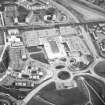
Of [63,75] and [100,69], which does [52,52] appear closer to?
[63,75]

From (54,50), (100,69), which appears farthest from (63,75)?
(100,69)

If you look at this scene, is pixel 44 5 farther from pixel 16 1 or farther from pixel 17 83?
pixel 17 83

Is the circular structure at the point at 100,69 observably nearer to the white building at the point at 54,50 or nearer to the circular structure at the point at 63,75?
the circular structure at the point at 63,75

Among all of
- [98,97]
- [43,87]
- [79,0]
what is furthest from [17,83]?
[79,0]

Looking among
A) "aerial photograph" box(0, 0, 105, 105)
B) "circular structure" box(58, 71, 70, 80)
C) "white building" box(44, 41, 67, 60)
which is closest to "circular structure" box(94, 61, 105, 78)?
"aerial photograph" box(0, 0, 105, 105)

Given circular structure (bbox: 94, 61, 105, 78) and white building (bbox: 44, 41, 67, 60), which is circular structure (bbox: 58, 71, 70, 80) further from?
circular structure (bbox: 94, 61, 105, 78)

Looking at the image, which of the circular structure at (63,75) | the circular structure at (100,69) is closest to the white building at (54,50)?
the circular structure at (63,75)

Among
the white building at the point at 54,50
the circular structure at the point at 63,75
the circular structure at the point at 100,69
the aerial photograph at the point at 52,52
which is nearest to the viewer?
the aerial photograph at the point at 52,52

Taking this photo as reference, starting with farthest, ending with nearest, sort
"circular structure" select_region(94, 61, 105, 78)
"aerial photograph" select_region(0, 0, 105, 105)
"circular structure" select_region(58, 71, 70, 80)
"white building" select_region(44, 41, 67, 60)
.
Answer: "white building" select_region(44, 41, 67, 60)
"circular structure" select_region(94, 61, 105, 78)
"circular structure" select_region(58, 71, 70, 80)
"aerial photograph" select_region(0, 0, 105, 105)
